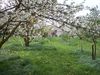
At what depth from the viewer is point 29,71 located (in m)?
20.6

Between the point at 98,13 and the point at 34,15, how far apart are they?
2156 cm

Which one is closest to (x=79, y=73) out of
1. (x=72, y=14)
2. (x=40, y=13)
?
(x=72, y=14)

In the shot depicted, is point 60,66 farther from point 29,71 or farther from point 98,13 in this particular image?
point 98,13

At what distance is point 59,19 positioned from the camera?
11375 millimetres

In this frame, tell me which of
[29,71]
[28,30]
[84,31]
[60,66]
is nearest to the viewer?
[84,31]

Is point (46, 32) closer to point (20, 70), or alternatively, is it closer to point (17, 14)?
point (17, 14)

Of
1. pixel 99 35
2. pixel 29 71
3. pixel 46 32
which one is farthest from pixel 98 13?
pixel 99 35

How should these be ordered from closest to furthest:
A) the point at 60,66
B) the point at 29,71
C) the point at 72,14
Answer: the point at 72,14
the point at 29,71
the point at 60,66

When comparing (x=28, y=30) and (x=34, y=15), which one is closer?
(x=34, y=15)

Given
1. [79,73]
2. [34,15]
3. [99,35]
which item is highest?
[34,15]

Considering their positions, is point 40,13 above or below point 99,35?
above

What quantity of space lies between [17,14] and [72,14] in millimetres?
2517

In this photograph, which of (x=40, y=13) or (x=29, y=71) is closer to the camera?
(x=40, y=13)

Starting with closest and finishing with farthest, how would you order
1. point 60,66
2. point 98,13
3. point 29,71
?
point 29,71 < point 60,66 < point 98,13
